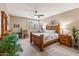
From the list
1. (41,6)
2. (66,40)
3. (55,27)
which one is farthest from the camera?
(55,27)

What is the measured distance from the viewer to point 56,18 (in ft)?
21.7

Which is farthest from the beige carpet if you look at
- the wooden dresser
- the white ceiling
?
the white ceiling

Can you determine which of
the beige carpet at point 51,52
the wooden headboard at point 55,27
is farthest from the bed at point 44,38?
the beige carpet at point 51,52

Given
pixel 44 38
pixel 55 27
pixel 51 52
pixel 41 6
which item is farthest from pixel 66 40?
pixel 41 6

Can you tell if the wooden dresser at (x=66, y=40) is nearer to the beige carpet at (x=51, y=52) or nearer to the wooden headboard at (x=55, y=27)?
the beige carpet at (x=51, y=52)

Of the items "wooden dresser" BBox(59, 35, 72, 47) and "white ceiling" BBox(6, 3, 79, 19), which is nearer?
"white ceiling" BBox(6, 3, 79, 19)

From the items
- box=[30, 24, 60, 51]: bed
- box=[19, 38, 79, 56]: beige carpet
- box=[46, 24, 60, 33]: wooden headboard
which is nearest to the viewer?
box=[19, 38, 79, 56]: beige carpet

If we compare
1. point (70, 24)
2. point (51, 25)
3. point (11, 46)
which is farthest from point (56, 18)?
point (11, 46)

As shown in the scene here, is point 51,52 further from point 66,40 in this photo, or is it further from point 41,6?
point 41,6

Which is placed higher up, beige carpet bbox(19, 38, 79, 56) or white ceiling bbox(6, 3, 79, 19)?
white ceiling bbox(6, 3, 79, 19)

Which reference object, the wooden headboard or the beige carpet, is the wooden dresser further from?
the wooden headboard

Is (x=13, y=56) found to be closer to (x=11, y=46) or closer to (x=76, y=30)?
(x=11, y=46)

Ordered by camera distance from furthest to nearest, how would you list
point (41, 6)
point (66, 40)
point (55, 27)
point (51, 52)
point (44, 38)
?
point (55, 27), point (66, 40), point (44, 38), point (41, 6), point (51, 52)

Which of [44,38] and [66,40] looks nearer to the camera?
[44,38]
